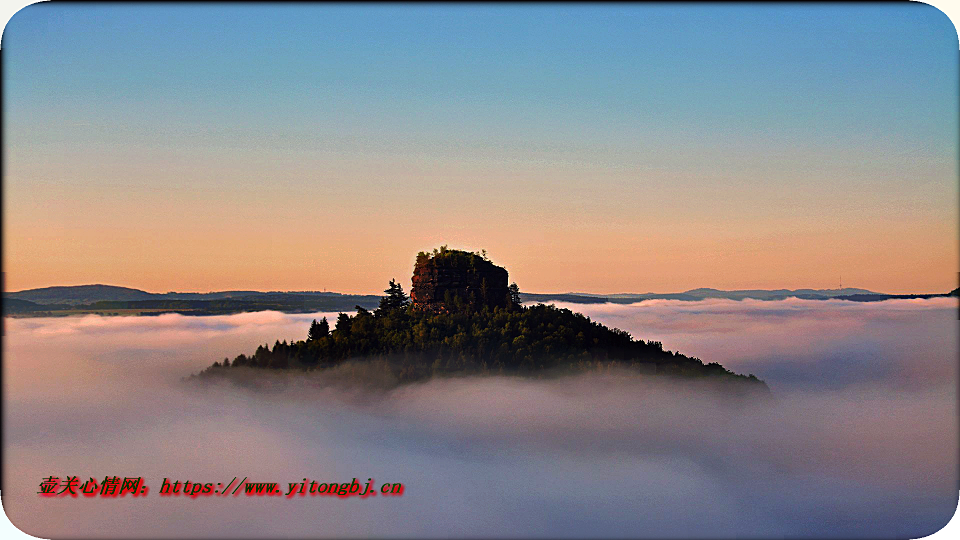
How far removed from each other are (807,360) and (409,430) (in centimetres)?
4685

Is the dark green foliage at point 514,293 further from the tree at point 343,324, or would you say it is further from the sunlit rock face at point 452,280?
the tree at point 343,324

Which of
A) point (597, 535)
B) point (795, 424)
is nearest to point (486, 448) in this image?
point (597, 535)

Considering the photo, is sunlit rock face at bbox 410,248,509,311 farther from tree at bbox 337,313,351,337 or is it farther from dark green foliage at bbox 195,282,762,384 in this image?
tree at bbox 337,313,351,337

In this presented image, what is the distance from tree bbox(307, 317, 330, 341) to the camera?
41.5 meters

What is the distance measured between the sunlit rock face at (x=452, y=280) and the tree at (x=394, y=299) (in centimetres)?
145

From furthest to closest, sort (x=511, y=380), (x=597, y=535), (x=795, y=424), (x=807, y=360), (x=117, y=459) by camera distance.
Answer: (x=807, y=360) < (x=795, y=424) < (x=511, y=380) < (x=117, y=459) < (x=597, y=535)

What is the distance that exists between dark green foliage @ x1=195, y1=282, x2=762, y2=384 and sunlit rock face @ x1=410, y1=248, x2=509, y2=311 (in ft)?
2.22

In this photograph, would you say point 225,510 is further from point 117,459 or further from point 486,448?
point 486,448

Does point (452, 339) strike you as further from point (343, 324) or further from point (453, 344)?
point (343, 324)

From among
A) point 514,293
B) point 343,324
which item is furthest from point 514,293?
point 343,324

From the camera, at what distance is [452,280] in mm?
41188

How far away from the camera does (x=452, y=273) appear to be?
135 feet

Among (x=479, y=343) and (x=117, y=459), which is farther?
(x=479, y=343)

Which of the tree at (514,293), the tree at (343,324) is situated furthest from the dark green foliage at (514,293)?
the tree at (343,324)
